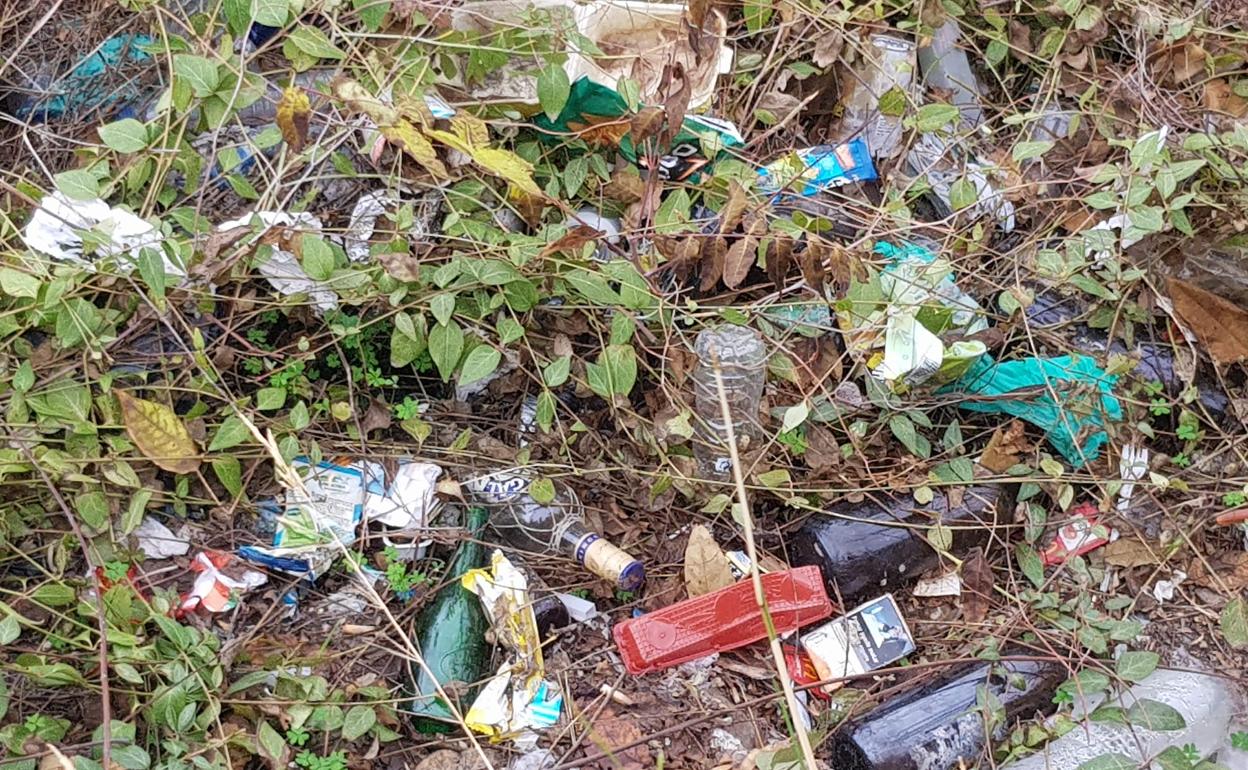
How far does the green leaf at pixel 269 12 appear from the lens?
1.68 meters

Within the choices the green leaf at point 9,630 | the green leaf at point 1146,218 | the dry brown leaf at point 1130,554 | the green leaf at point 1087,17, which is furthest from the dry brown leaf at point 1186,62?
the green leaf at point 9,630

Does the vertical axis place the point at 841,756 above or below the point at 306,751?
below

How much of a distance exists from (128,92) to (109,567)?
902 mm

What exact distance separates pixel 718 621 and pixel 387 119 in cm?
96

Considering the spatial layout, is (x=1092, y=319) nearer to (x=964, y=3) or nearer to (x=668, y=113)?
(x=964, y=3)

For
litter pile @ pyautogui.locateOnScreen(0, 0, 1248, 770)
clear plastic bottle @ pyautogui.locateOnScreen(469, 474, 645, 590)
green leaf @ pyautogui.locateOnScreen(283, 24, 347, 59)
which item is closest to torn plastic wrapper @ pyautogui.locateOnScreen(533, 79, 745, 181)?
litter pile @ pyautogui.locateOnScreen(0, 0, 1248, 770)

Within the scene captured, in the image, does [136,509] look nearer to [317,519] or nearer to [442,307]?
[317,519]

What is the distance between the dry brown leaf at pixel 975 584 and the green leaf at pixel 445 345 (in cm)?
93

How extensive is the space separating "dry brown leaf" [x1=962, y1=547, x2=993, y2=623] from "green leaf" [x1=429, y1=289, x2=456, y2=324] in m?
0.96

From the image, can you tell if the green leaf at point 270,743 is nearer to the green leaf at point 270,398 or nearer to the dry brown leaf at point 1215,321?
the green leaf at point 270,398

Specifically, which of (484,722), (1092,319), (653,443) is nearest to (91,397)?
(484,722)

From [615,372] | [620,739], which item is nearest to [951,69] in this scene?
[615,372]

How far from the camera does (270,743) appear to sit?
1457 millimetres

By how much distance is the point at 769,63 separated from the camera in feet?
6.63
